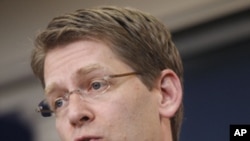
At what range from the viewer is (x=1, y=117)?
1834mm

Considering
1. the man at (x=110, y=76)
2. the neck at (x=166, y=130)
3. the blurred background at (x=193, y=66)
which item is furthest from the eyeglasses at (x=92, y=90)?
the blurred background at (x=193, y=66)

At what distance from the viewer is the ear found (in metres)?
1.15

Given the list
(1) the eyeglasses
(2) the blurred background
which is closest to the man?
(1) the eyeglasses

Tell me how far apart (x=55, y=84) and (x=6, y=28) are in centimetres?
96

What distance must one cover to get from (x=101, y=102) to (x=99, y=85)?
4cm

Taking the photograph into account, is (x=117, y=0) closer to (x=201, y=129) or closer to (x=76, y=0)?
(x=76, y=0)

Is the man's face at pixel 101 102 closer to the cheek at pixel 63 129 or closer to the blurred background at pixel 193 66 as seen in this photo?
the cheek at pixel 63 129

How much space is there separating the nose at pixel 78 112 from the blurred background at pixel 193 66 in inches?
22.3

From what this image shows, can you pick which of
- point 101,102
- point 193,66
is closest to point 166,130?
point 101,102

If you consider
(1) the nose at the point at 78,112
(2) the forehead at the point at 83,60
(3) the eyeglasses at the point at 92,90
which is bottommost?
(1) the nose at the point at 78,112

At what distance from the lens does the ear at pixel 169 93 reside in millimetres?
1148

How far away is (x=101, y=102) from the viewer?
1062mm

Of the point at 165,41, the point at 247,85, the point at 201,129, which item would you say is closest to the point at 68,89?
the point at 165,41

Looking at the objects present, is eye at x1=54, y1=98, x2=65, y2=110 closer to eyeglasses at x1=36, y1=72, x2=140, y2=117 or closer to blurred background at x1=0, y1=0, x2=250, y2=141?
eyeglasses at x1=36, y1=72, x2=140, y2=117
